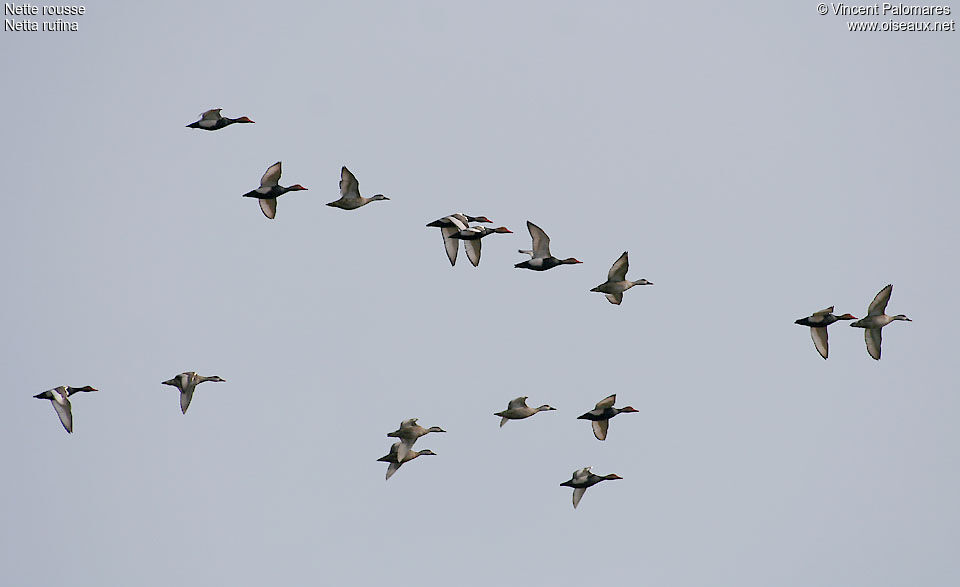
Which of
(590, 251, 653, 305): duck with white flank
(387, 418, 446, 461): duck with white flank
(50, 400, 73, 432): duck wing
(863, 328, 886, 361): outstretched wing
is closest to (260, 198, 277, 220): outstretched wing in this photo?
(387, 418, 446, 461): duck with white flank

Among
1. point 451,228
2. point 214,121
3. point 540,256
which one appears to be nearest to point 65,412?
point 214,121

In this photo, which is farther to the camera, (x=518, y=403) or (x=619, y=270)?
(x=518, y=403)

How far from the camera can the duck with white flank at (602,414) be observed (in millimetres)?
30078

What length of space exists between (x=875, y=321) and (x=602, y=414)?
7537 millimetres

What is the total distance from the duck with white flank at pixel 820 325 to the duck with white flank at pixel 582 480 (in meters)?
6.17

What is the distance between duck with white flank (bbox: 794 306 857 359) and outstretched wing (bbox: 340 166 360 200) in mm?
11762

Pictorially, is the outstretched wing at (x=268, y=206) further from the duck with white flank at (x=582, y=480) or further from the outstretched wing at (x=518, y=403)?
the duck with white flank at (x=582, y=480)

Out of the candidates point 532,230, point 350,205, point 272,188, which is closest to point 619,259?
point 532,230

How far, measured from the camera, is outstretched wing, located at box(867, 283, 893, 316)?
30.4 metres

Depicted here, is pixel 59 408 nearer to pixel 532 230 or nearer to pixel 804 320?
pixel 532 230

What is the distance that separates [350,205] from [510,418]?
698 centimetres

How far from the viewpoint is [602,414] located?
3027cm

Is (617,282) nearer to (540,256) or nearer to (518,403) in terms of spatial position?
(540,256)

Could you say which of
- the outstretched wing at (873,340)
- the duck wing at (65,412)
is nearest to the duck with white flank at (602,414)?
the outstretched wing at (873,340)
